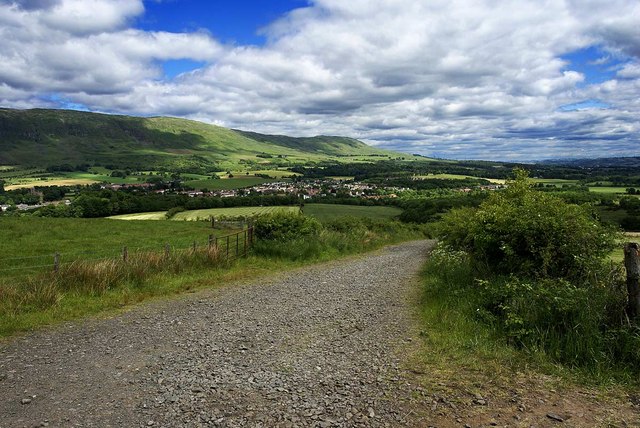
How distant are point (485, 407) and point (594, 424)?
3.90ft

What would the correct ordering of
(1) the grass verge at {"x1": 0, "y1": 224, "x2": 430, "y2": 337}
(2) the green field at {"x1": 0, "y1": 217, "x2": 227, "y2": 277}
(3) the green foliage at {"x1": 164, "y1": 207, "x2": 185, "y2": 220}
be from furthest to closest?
(3) the green foliage at {"x1": 164, "y1": 207, "x2": 185, "y2": 220} < (2) the green field at {"x1": 0, "y1": 217, "x2": 227, "y2": 277} < (1) the grass verge at {"x1": 0, "y1": 224, "x2": 430, "y2": 337}

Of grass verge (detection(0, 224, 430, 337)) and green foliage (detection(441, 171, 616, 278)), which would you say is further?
grass verge (detection(0, 224, 430, 337))

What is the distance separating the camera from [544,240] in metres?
9.34

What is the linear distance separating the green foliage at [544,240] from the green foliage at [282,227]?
12.0 metres

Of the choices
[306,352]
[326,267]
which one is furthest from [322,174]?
[306,352]

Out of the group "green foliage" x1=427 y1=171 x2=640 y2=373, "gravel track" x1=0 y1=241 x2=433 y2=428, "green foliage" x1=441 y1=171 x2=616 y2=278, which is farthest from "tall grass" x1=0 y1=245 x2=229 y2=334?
"green foliage" x1=441 y1=171 x2=616 y2=278

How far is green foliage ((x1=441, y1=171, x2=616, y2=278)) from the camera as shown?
29.8ft

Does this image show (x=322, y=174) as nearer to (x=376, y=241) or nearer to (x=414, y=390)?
(x=376, y=241)

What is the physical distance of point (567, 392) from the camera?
18.8 feet

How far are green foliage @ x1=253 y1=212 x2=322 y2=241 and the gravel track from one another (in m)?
9.83

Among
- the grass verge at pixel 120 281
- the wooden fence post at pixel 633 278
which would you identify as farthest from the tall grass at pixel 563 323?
the grass verge at pixel 120 281

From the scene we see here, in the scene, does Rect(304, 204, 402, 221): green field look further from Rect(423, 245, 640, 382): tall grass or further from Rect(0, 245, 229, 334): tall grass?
Rect(423, 245, 640, 382): tall grass

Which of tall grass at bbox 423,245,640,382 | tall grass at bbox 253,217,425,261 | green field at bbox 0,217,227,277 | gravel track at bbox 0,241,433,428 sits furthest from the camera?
green field at bbox 0,217,227,277

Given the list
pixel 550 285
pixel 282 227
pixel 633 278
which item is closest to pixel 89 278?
pixel 282 227
